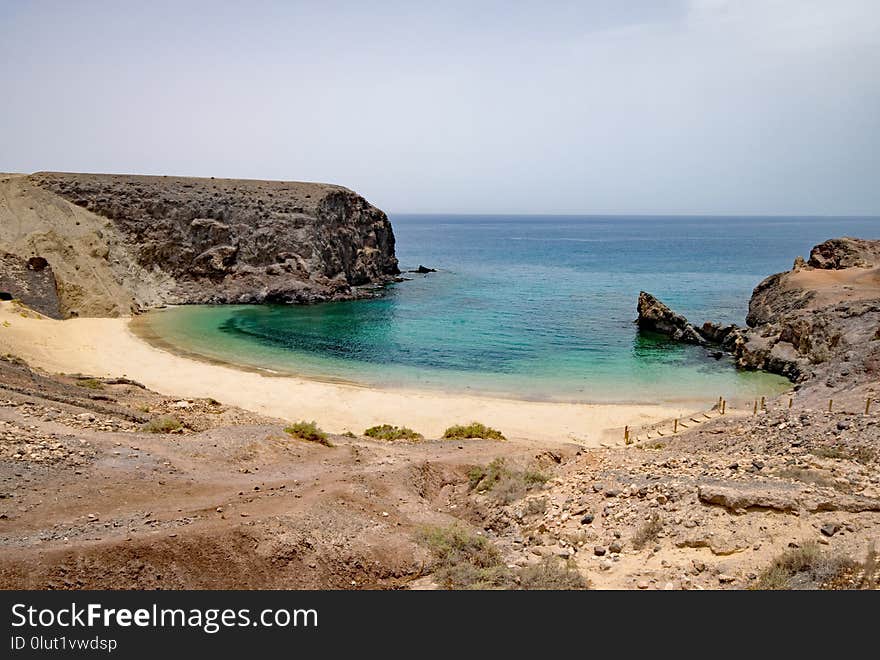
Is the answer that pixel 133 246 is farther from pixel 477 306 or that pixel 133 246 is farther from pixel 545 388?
pixel 545 388

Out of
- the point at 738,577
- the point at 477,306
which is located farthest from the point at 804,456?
the point at 477,306

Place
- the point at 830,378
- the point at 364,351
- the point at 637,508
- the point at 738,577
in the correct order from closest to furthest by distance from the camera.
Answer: the point at 738,577, the point at 637,508, the point at 830,378, the point at 364,351

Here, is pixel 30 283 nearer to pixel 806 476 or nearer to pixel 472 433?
pixel 472 433

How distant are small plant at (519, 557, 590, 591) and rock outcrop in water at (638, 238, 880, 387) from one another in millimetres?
19032

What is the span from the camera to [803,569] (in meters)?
8.09

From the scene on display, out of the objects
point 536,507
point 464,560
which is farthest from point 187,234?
point 464,560

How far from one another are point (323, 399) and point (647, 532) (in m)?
18.6

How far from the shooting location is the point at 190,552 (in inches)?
369

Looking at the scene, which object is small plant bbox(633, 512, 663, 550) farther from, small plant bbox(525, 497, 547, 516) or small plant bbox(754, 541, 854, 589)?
small plant bbox(525, 497, 547, 516)

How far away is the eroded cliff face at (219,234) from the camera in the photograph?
53438 mm

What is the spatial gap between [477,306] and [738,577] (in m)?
45.3

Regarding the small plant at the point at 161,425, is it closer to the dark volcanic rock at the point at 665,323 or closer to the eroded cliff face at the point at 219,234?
the dark volcanic rock at the point at 665,323

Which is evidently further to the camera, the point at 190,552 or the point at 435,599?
the point at 190,552

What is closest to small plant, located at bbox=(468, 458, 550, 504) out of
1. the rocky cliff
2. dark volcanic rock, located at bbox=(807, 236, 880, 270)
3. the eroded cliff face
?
the rocky cliff
